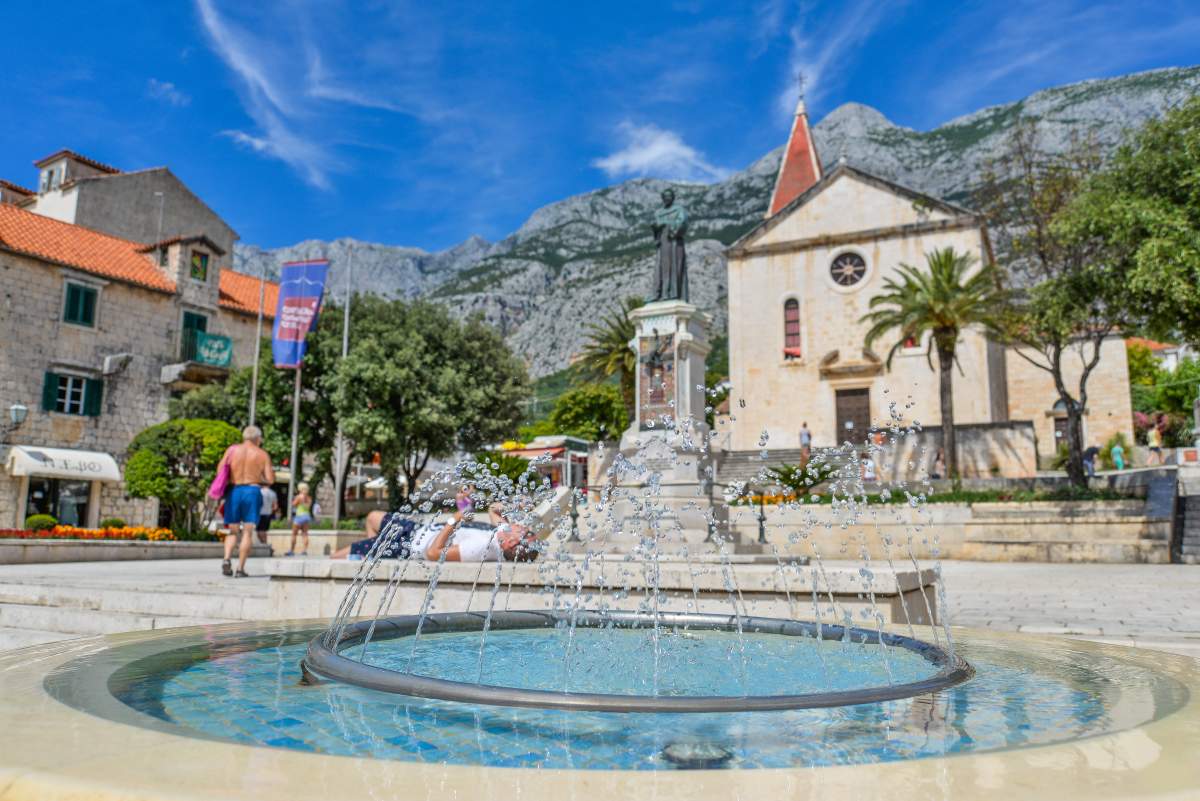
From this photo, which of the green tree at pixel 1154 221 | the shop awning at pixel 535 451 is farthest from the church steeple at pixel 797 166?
the green tree at pixel 1154 221

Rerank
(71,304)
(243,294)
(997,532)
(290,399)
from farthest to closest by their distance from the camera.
A: (243,294) < (290,399) < (71,304) < (997,532)

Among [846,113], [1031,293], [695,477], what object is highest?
[846,113]

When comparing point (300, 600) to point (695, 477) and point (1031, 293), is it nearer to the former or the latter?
point (695, 477)

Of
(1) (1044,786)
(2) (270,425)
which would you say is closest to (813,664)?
(1) (1044,786)

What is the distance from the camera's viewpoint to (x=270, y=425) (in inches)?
1043

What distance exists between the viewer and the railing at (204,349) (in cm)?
2950

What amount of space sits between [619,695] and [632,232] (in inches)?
5063

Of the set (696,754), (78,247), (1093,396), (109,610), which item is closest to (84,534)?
(109,610)

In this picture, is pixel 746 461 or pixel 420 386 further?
pixel 746 461

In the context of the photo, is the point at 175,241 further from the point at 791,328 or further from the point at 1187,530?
the point at 1187,530

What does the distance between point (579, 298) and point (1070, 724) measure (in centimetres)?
9203

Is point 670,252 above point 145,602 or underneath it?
above

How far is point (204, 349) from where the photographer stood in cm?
2983

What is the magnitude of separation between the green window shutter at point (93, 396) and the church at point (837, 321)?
2239 cm
